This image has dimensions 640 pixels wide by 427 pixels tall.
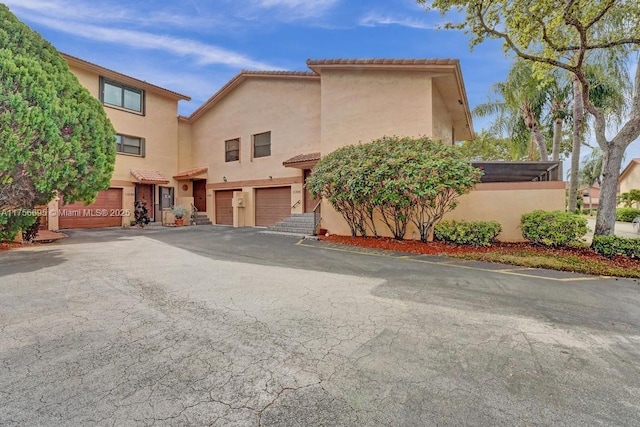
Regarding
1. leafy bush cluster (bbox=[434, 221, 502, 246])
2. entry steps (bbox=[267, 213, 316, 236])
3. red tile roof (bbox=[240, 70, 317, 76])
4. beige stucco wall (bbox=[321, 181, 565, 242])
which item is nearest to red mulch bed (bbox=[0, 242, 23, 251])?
entry steps (bbox=[267, 213, 316, 236])

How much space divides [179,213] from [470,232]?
16.0 meters

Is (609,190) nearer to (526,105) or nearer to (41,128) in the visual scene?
(526,105)

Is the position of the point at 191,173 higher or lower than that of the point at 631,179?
lower

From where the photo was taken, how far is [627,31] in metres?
8.80

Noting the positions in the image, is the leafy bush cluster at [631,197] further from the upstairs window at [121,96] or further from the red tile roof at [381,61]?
the upstairs window at [121,96]

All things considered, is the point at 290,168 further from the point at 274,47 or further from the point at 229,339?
the point at 229,339

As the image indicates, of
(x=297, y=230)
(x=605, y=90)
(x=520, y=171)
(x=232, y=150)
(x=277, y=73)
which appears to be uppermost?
(x=277, y=73)

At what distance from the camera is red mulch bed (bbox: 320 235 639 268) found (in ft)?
25.3

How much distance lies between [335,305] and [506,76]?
16442 millimetres

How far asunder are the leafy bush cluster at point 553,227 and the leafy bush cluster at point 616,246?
0.43 metres

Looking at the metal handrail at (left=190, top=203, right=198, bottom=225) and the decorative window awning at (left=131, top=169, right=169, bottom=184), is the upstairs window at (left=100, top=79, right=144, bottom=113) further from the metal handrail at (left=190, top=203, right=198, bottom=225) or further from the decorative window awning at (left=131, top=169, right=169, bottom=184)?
the metal handrail at (left=190, top=203, right=198, bottom=225)

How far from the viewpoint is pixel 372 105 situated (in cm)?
1258

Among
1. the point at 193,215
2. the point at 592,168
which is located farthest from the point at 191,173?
the point at 592,168

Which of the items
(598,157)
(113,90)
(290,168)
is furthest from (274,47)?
(598,157)
